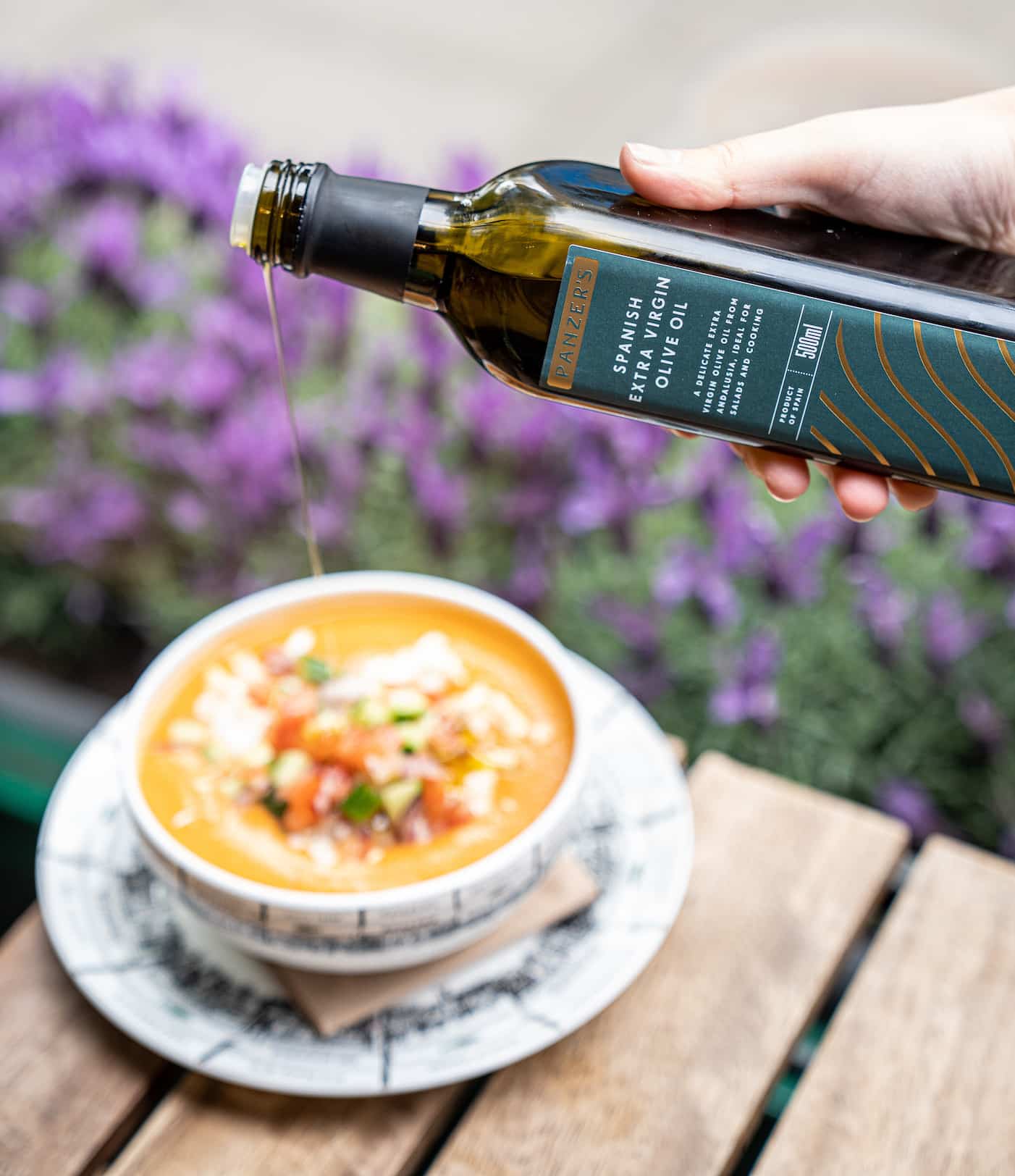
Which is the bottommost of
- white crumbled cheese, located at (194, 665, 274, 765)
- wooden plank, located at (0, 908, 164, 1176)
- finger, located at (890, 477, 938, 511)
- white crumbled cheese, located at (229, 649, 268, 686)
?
wooden plank, located at (0, 908, 164, 1176)

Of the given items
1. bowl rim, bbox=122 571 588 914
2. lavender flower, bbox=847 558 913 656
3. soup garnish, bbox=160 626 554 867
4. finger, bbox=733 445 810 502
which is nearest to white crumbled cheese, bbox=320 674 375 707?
soup garnish, bbox=160 626 554 867

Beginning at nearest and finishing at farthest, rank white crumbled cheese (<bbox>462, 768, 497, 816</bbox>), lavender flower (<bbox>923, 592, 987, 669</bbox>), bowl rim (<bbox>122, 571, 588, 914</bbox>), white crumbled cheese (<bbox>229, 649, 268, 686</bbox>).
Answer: bowl rim (<bbox>122, 571, 588, 914</bbox>) → white crumbled cheese (<bbox>462, 768, 497, 816</bbox>) → white crumbled cheese (<bbox>229, 649, 268, 686</bbox>) → lavender flower (<bbox>923, 592, 987, 669</bbox>)

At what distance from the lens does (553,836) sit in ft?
2.75

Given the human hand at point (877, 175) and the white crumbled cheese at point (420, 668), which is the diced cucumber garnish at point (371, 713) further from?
the human hand at point (877, 175)

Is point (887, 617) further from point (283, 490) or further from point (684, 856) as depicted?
point (283, 490)

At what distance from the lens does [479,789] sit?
90 cm

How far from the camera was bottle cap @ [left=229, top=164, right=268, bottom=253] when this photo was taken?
81cm

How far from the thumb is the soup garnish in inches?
15.3

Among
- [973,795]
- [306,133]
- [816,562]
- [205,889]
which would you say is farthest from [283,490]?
[306,133]

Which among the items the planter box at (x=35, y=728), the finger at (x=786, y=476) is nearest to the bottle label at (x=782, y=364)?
the finger at (x=786, y=476)

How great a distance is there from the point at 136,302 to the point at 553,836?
975 millimetres

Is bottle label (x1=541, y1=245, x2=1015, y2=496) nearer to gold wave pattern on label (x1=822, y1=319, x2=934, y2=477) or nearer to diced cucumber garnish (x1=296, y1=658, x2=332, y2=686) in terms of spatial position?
gold wave pattern on label (x1=822, y1=319, x2=934, y2=477)

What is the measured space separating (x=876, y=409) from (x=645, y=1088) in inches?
18.6

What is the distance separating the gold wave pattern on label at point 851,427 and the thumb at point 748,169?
Answer: 16cm
